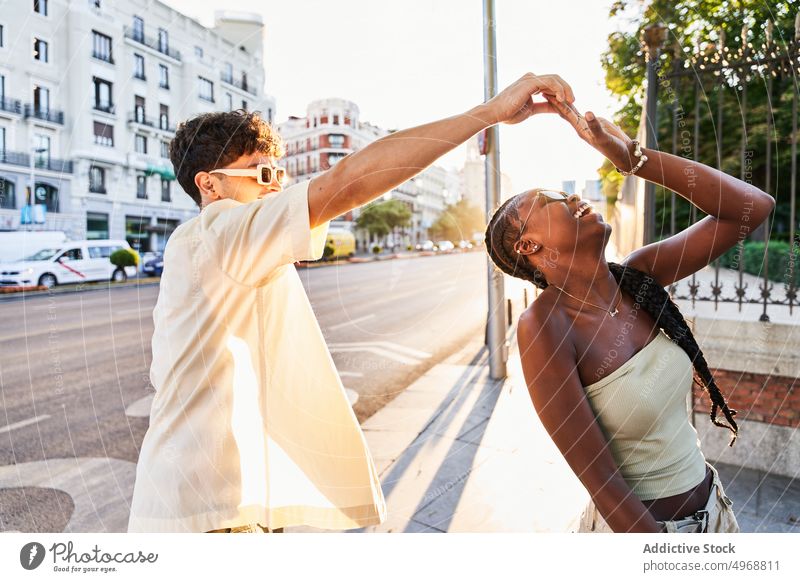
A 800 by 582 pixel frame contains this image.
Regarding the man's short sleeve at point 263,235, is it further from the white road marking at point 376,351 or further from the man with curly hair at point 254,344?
the white road marking at point 376,351

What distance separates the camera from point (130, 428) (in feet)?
15.0

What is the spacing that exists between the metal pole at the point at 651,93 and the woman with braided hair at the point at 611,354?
1.29m

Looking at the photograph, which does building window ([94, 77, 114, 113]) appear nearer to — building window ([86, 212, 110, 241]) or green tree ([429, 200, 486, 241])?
building window ([86, 212, 110, 241])

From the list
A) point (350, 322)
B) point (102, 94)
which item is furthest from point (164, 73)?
point (102, 94)

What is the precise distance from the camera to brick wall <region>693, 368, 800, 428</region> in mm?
3074

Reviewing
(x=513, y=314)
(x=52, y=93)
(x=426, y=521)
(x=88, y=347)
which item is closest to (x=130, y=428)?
(x=426, y=521)

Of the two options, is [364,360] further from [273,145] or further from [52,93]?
[52,93]

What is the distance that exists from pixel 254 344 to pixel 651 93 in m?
3.05

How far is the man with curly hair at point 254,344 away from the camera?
964 mm

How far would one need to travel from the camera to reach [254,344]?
1.19 metres

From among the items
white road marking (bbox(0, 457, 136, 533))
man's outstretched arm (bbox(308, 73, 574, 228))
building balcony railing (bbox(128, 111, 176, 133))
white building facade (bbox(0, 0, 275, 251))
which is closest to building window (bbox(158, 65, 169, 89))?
white building facade (bbox(0, 0, 275, 251))

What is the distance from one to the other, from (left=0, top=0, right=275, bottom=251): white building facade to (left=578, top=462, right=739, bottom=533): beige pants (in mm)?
1604

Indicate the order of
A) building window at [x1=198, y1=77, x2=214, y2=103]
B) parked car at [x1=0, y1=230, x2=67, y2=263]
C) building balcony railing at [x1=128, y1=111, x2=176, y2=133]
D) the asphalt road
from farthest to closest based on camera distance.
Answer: parked car at [x1=0, y1=230, x2=67, y2=263] → building balcony railing at [x1=128, y1=111, x2=176, y2=133] → the asphalt road → building window at [x1=198, y1=77, x2=214, y2=103]

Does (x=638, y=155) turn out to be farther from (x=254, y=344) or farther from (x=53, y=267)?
(x=53, y=267)
